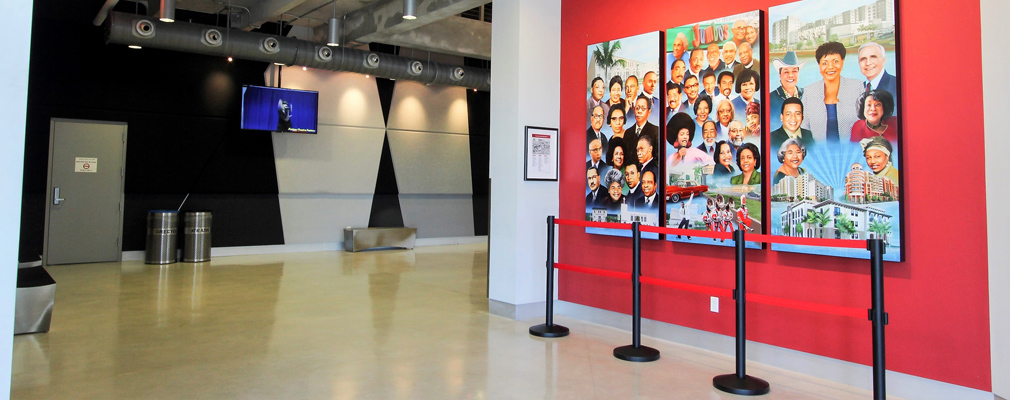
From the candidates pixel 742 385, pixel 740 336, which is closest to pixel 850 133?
pixel 740 336

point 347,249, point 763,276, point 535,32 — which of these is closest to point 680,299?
point 763,276

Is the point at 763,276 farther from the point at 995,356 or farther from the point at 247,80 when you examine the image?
the point at 247,80

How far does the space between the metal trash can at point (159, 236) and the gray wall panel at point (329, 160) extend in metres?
1.86

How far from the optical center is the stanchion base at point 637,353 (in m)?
4.11

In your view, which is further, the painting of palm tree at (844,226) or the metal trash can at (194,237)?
the metal trash can at (194,237)

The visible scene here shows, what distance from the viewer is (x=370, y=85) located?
36.3ft

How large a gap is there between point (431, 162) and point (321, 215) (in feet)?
7.68

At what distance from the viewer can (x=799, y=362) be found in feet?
12.9

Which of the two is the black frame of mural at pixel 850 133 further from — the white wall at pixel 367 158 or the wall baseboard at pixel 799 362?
the white wall at pixel 367 158

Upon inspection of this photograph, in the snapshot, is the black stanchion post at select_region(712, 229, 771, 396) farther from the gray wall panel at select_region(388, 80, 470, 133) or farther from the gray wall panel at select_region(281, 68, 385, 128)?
the gray wall panel at select_region(388, 80, 470, 133)

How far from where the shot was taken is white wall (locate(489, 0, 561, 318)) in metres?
5.41

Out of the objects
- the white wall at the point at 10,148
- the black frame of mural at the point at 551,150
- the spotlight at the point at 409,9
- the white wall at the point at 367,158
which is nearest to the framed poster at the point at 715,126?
the black frame of mural at the point at 551,150

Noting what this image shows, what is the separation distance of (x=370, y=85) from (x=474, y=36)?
88.4 inches

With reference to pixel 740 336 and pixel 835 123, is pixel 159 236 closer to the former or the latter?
pixel 740 336
